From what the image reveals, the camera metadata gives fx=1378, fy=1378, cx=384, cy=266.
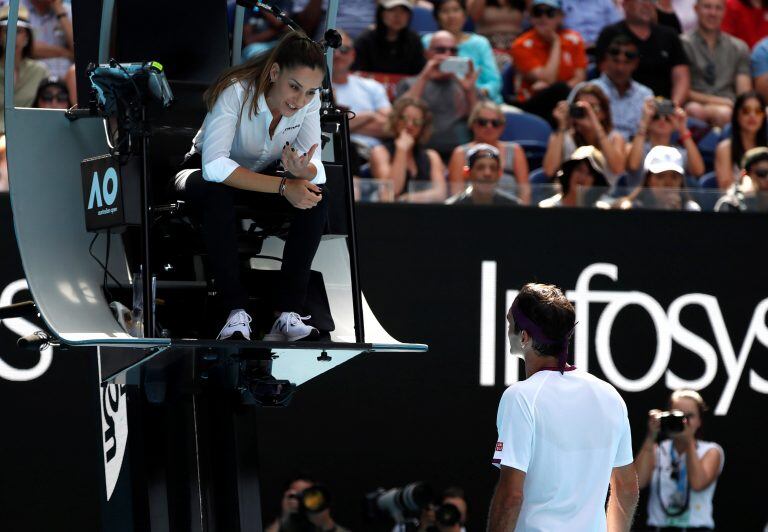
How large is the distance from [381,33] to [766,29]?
3.09 metres

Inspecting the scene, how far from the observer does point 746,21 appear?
10484mm

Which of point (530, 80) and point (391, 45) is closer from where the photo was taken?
point (391, 45)

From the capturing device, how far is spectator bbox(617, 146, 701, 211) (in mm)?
7285

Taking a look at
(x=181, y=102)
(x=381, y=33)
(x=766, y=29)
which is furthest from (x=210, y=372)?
(x=766, y=29)

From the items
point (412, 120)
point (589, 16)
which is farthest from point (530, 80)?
point (412, 120)

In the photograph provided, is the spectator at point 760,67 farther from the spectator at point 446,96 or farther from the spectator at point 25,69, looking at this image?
the spectator at point 25,69

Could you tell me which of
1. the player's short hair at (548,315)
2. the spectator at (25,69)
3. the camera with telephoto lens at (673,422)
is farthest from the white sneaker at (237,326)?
the spectator at (25,69)

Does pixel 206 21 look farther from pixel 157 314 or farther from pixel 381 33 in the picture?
pixel 381 33

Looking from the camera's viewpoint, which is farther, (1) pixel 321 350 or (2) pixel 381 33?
(2) pixel 381 33

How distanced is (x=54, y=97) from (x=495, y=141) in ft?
8.81

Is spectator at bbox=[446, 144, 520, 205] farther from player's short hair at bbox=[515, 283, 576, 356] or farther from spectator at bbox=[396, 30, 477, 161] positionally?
player's short hair at bbox=[515, 283, 576, 356]

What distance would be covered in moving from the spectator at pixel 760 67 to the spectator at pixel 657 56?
20.3 inches

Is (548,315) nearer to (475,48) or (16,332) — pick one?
(16,332)

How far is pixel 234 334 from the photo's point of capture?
165 inches
